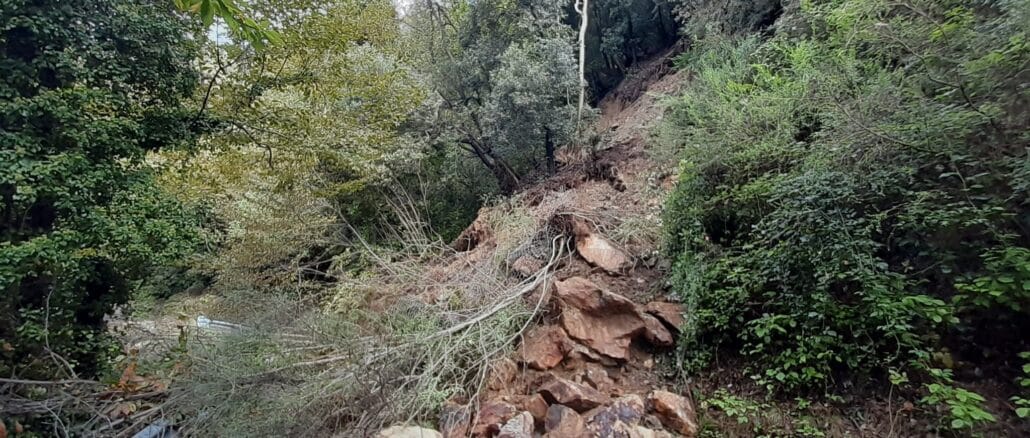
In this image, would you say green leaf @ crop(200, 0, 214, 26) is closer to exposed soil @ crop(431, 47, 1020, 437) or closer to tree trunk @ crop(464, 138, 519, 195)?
exposed soil @ crop(431, 47, 1020, 437)

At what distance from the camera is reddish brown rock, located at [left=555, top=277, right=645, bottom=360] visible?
10.9 feet

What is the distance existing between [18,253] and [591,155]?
247 inches

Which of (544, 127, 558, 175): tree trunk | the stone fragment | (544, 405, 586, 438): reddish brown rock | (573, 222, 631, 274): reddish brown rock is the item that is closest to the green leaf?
the stone fragment

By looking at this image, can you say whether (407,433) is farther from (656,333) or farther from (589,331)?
(656,333)

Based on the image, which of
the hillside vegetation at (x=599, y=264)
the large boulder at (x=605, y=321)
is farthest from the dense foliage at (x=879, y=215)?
the large boulder at (x=605, y=321)

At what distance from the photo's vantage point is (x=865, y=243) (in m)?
2.40

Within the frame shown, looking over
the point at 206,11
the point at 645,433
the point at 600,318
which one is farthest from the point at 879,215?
the point at 206,11

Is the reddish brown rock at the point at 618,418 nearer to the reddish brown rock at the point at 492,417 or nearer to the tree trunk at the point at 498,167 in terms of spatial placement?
the reddish brown rock at the point at 492,417

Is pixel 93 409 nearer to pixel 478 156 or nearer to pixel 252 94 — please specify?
pixel 252 94

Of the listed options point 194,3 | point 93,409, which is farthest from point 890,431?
point 93,409

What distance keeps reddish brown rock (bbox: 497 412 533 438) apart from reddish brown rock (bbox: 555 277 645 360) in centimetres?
78

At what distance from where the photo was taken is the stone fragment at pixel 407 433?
277 centimetres

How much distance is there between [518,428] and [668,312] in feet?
4.91

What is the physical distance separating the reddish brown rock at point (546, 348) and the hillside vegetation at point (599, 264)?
0.8 inches
